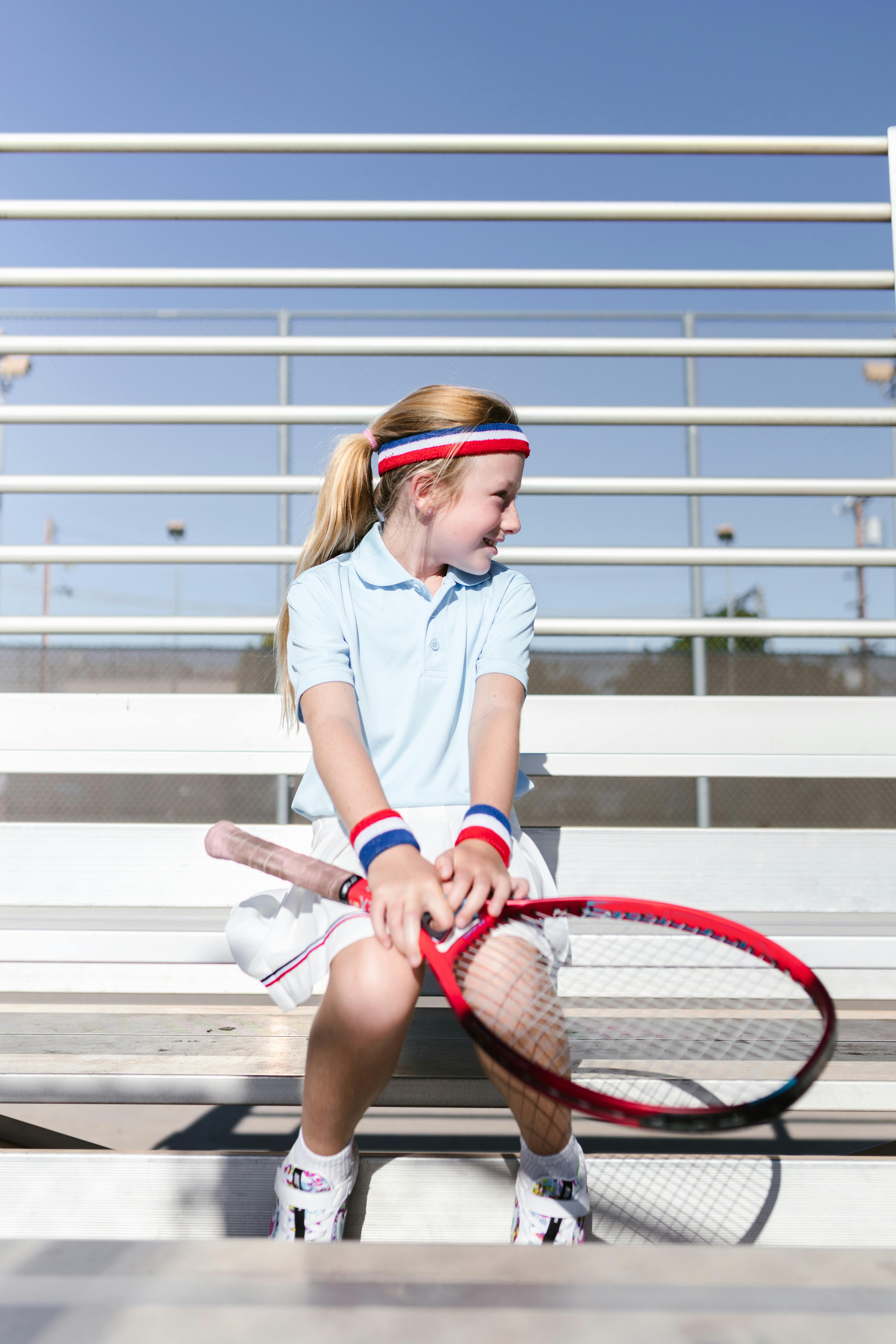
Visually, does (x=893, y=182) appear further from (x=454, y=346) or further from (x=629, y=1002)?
(x=629, y=1002)

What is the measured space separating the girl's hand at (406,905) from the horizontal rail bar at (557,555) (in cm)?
108

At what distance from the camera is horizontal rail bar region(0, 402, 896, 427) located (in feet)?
6.32

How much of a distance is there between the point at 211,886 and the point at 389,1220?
0.76 metres

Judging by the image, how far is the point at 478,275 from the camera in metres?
2.01

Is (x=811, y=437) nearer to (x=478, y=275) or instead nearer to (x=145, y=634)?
(x=478, y=275)

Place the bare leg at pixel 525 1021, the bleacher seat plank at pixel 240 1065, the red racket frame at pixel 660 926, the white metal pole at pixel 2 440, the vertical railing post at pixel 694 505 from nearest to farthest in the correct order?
the red racket frame at pixel 660 926
the bare leg at pixel 525 1021
the bleacher seat plank at pixel 240 1065
the white metal pole at pixel 2 440
the vertical railing post at pixel 694 505

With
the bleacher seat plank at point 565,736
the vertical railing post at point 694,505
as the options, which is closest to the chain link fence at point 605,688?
the vertical railing post at point 694,505

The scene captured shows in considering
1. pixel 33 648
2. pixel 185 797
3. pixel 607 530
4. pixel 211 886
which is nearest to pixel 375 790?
pixel 211 886

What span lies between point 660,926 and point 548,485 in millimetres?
1178

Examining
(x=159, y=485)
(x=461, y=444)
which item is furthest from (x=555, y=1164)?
(x=159, y=485)

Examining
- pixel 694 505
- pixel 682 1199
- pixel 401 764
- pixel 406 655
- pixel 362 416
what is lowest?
pixel 682 1199

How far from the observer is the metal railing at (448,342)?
1896 mm

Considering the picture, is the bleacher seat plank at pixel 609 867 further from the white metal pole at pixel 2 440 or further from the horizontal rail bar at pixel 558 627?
the white metal pole at pixel 2 440

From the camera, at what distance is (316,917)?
43.5 inches
